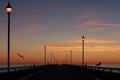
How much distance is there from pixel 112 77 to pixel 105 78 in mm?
3347

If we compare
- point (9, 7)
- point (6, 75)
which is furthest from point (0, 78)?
point (9, 7)

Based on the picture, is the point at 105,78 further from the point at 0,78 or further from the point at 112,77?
the point at 0,78

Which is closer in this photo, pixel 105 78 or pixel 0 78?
pixel 0 78

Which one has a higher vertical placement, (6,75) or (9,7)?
(9,7)

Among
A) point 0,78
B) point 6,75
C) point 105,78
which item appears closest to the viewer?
point 0,78

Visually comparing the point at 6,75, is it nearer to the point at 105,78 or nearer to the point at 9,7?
the point at 9,7

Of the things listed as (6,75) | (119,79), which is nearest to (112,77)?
(119,79)

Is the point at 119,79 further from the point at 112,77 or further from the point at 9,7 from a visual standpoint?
the point at 9,7

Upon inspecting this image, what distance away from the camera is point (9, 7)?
31766 millimetres

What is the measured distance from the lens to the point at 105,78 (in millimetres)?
36062

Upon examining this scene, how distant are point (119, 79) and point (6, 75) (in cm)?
939

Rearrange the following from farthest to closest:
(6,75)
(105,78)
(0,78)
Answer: (105,78), (6,75), (0,78)

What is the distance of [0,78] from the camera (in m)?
29.1

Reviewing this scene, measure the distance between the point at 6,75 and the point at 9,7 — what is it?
5.77 metres
